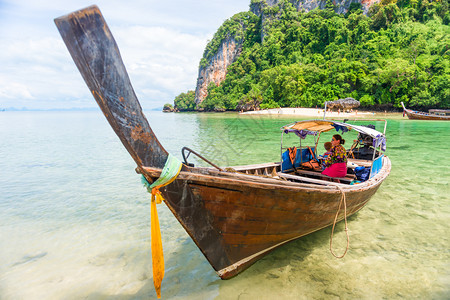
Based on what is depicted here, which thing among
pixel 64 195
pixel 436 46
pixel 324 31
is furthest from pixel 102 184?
pixel 324 31

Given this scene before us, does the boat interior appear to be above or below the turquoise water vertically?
above

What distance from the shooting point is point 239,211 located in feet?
10.4

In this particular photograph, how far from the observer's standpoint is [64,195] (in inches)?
318

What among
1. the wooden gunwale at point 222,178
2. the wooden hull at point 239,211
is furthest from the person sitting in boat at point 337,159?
the wooden gunwale at point 222,178

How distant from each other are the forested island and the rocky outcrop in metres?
1.16

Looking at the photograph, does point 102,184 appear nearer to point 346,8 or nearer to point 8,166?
point 8,166

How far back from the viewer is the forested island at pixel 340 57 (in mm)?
42031

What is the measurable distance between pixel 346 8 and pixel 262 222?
99634 millimetres

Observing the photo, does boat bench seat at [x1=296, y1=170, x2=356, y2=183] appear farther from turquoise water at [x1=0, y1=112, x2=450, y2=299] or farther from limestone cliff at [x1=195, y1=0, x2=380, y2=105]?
limestone cliff at [x1=195, y1=0, x2=380, y2=105]

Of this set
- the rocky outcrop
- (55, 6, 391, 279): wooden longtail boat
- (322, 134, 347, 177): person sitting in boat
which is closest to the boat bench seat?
(322, 134, 347, 177): person sitting in boat

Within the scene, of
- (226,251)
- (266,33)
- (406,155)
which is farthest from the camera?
(266,33)

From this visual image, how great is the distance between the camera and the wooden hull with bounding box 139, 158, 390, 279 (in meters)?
2.86

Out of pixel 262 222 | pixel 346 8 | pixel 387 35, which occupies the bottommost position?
pixel 262 222

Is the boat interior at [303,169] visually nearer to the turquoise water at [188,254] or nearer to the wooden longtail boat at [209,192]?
the turquoise water at [188,254]
